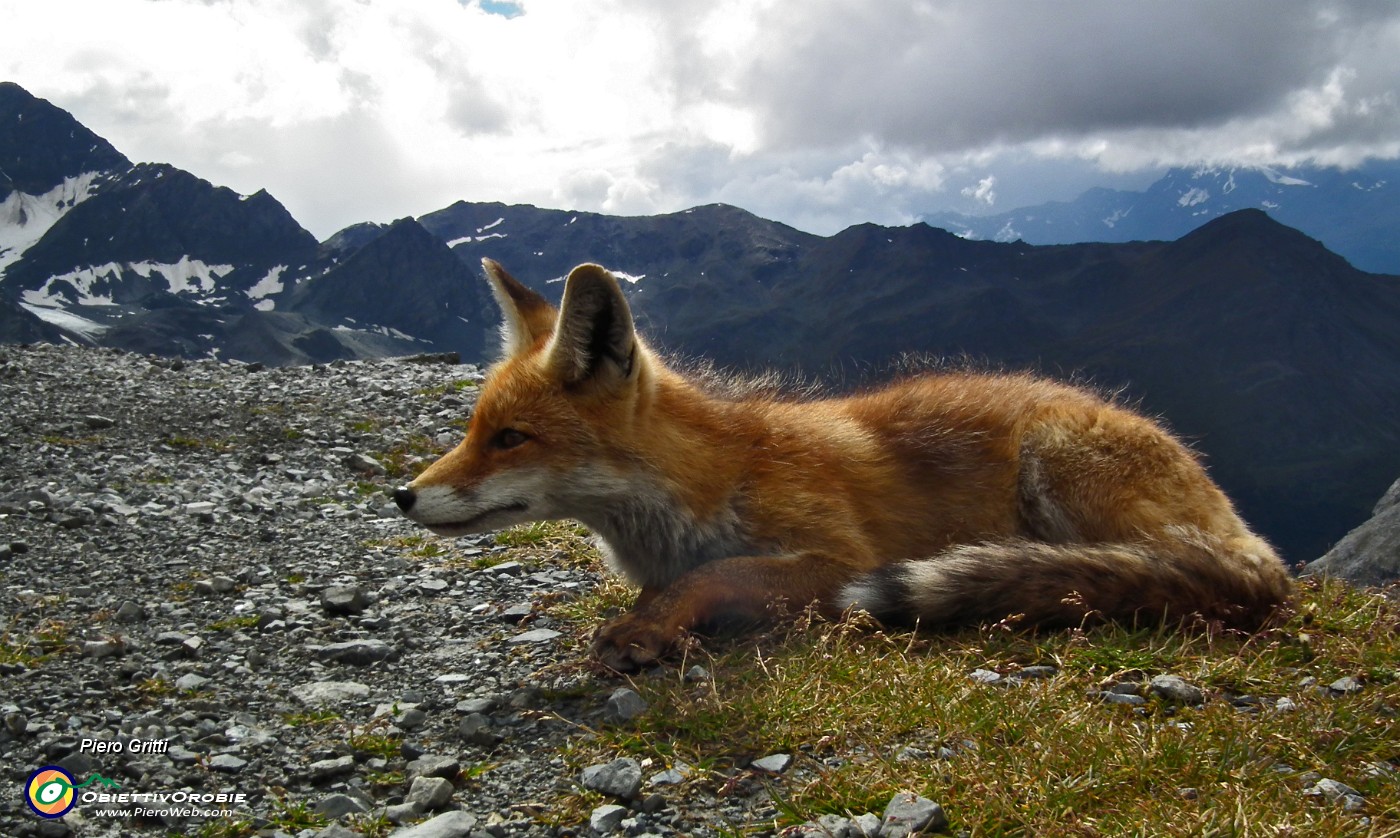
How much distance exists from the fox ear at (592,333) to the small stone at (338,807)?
99.7 inches

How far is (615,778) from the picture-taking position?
3355mm

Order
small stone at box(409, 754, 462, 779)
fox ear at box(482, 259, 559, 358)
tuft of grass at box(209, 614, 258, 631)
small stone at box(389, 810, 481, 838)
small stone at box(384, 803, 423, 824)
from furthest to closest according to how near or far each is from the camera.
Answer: fox ear at box(482, 259, 559, 358) < tuft of grass at box(209, 614, 258, 631) < small stone at box(409, 754, 462, 779) < small stone at box(384, 803, 423, 824) < small stone at box(389, 810, 481, 838)

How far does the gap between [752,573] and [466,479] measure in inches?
65.9

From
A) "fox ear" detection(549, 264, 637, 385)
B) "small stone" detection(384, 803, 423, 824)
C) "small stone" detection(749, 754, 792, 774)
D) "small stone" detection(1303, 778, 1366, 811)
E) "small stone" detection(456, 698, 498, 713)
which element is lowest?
"small stone" detection(456, 698, 498, 713)

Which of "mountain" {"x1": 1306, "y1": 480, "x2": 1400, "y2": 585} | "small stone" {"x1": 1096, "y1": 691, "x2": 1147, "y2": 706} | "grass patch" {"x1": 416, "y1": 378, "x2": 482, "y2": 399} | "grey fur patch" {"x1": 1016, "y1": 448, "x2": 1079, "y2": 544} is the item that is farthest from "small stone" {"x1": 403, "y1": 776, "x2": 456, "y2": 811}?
"grass patch" {"x1": 416, "y1": 378, "x2": 482, "y2": 399}

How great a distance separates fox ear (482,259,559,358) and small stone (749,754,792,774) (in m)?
3.35

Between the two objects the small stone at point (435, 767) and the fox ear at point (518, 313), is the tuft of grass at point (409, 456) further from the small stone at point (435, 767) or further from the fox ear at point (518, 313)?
the small stone at point (435, 767)

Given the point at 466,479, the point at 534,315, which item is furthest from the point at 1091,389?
the point at 466,479

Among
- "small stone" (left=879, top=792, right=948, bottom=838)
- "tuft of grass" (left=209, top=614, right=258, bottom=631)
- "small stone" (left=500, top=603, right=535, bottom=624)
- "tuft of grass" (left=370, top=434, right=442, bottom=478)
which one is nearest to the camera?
"small stone" (left=879, top=792, right=948, bottom=838)

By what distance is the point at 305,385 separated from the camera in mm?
16188

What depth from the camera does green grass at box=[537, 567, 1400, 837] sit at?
2840 mm

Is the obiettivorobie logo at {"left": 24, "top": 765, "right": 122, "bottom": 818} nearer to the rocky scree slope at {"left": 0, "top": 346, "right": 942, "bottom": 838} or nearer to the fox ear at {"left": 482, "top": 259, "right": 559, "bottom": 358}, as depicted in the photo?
the rocky scree slope at {"left": 0, "top": 346, "right": 942, "bottom": 838}

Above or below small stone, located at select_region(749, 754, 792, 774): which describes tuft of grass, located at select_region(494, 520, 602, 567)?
below

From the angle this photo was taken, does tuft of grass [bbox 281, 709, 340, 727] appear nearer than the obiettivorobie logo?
No
